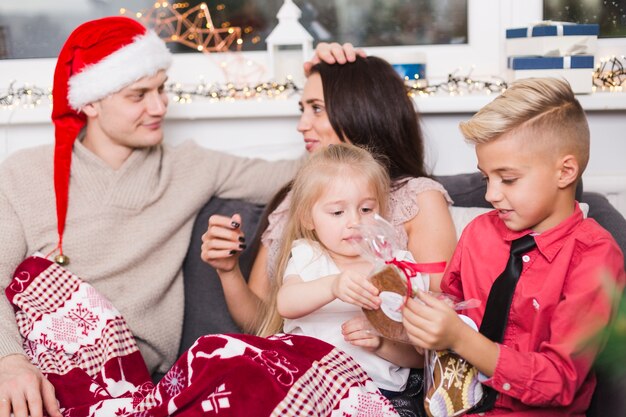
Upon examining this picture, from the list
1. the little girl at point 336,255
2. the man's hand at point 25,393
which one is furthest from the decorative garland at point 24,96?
the little girl at point 336,255

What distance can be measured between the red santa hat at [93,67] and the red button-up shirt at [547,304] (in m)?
1.18

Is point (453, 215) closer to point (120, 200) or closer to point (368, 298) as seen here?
point (368, 298)

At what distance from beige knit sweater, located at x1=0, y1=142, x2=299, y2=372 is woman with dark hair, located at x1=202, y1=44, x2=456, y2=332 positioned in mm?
257

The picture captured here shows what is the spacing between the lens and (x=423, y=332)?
1392 millimetres

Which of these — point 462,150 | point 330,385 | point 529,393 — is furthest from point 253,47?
point 529,393

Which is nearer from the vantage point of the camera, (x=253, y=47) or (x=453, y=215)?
(x=453, y=215)

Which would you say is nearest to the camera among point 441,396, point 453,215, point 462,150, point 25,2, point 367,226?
point 441,396

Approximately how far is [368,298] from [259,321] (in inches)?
25.4

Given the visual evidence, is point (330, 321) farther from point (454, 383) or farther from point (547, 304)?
point (547, 304)

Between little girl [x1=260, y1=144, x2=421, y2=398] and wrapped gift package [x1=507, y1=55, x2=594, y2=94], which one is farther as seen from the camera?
wrapped gift package [x1=507, y1=55, x2=594, y2=94]

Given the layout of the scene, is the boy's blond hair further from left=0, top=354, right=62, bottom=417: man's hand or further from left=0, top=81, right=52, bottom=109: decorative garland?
left=0, top=81, right=52, bottom=109: decorative garland

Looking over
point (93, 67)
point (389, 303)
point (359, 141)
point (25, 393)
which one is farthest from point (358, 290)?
point (93, 67)

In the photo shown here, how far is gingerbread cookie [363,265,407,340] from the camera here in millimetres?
1461

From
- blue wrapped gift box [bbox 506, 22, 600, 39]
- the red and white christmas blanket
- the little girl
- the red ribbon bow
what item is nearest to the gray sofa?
the red and white christmas blanket
